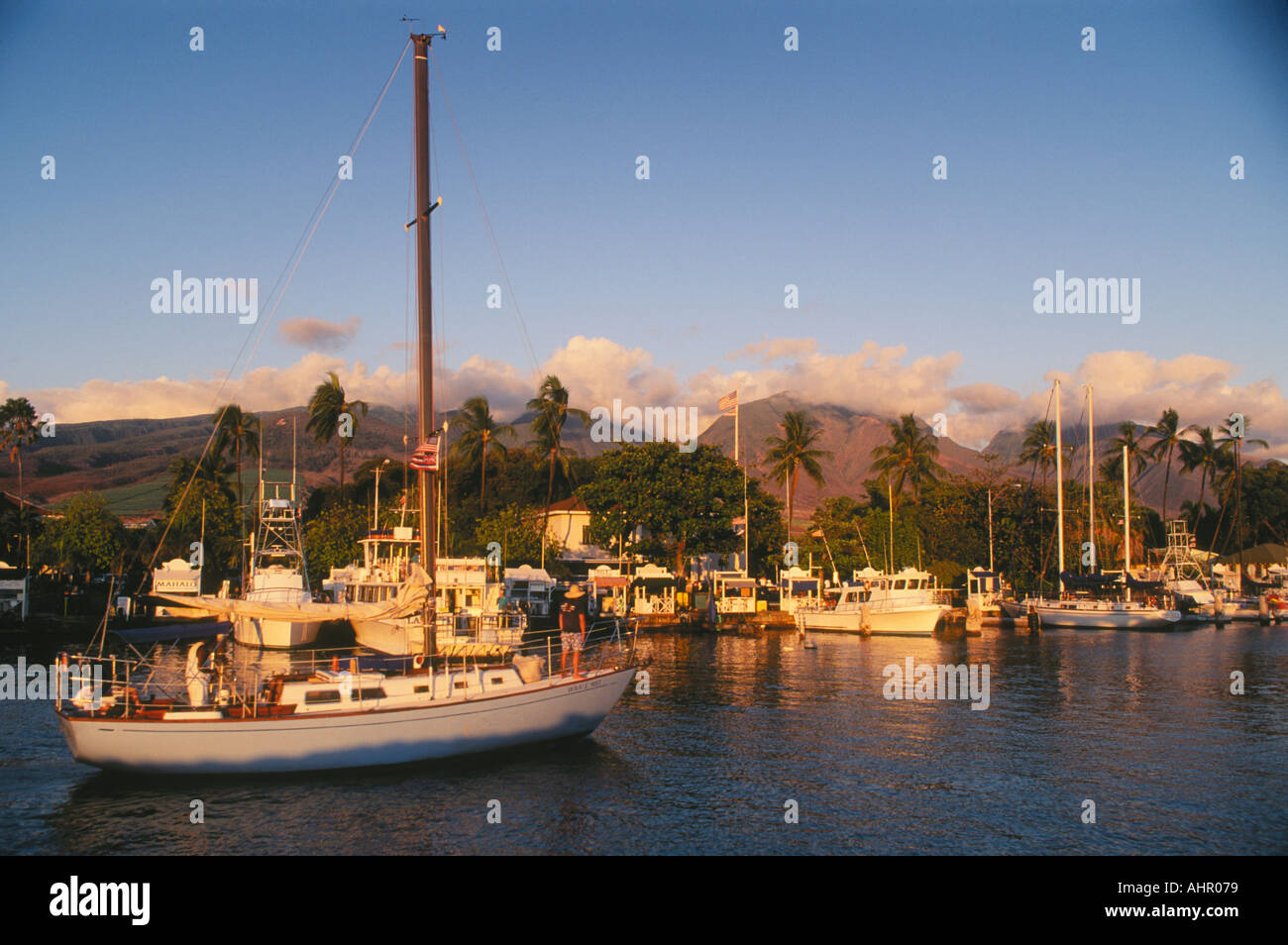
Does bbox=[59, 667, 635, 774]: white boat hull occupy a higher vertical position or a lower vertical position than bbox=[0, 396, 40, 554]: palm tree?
lower

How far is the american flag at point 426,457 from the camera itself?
2567 cm

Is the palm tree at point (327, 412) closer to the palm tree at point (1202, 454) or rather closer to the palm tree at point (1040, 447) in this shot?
the palm tree at point (1040, 447)

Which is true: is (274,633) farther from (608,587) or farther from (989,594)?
(989,594)

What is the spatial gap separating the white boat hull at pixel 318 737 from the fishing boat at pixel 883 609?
40.3 meters

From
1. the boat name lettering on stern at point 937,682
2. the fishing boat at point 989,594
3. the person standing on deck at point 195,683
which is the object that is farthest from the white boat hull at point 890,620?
the person standing on deck at point 195,683

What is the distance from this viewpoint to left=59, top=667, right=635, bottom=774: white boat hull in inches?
838

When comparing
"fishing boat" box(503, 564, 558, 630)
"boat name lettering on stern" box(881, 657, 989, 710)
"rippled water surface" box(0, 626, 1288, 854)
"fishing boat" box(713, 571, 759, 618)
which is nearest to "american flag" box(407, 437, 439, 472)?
"rippled water surface" box(0, 626, 1288, 854)

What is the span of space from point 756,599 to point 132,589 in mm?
49437

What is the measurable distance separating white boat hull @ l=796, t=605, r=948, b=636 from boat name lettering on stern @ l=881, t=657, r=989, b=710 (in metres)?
16.2

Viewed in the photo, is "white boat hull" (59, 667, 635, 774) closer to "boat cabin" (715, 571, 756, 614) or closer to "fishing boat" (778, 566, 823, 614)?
"boat cabin" (715, 571, 756, 614)

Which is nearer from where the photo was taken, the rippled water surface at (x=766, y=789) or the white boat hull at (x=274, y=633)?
the rippled water surface at (x=766, y=789)

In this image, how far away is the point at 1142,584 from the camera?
76.2m
